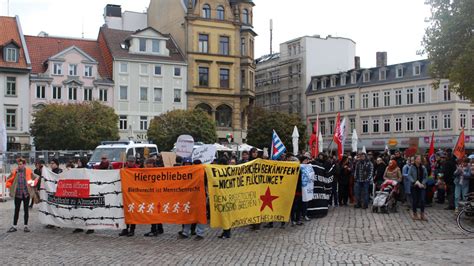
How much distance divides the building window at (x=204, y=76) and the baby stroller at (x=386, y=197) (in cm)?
4980

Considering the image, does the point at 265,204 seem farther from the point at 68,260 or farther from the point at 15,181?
the point at 15,181

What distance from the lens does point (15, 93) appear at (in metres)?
58.5

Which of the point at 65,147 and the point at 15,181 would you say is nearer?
the point at 15,181

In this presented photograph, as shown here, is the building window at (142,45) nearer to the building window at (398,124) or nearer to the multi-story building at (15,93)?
the multi-story building at (15,93)

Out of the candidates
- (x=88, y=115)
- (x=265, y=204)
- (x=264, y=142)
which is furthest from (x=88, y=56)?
(x=265, y=204)

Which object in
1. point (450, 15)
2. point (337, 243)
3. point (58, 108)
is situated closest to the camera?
point (337, 243)

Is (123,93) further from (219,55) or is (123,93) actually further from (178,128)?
(178,128)

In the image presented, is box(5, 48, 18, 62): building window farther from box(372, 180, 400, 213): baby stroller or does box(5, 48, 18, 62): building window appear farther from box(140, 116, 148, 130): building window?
box(372, 180, 400, 213): baby stroller

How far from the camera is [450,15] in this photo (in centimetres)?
2298

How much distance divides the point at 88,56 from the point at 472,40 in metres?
47.3

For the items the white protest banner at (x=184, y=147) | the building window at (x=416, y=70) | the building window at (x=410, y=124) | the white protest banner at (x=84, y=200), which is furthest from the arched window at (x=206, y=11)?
the white protest banner at (x=84, y=200)

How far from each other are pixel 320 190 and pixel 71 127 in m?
38.0

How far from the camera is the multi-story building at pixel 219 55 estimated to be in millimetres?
65688

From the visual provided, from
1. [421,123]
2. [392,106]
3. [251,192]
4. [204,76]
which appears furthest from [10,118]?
[251,192]
